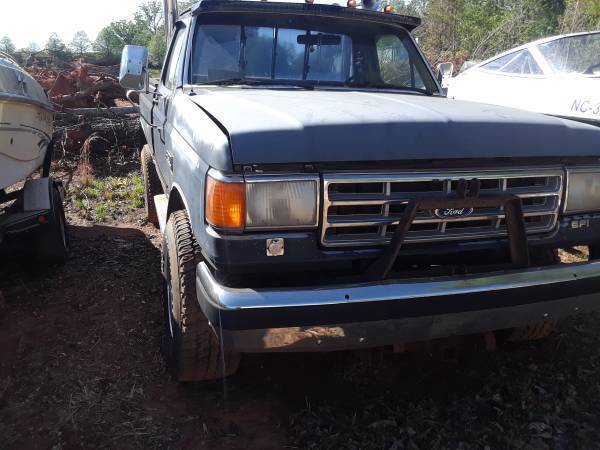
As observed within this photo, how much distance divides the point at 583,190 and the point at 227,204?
1708 mm

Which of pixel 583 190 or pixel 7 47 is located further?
pixel 7 47

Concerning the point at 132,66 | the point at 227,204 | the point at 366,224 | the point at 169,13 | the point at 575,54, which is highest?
the point at 169,13

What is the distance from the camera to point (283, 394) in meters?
2.91

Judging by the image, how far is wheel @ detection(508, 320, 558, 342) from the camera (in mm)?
3125

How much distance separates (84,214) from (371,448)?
4.61 metres

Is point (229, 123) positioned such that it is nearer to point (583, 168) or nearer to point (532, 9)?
point (583, 168)

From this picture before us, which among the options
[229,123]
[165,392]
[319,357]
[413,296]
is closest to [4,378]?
[165,392]

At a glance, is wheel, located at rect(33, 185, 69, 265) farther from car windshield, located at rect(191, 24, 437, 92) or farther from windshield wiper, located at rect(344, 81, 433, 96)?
windshield wiper, located at rect(344, 81, 433, 96)

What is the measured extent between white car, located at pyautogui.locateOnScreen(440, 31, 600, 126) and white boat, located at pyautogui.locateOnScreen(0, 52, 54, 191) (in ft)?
12.8

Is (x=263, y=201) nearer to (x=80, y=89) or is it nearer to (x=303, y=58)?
(x=303, y=58)

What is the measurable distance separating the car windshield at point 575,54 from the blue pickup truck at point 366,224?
3.78m

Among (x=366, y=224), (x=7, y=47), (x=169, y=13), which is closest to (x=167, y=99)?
(x=366, y=224)

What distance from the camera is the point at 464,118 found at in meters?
2.43

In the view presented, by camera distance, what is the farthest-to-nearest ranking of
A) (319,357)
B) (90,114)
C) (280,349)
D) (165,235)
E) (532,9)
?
(532,9) < (90,114) < (319,357) < (165,235) < (280,349)
